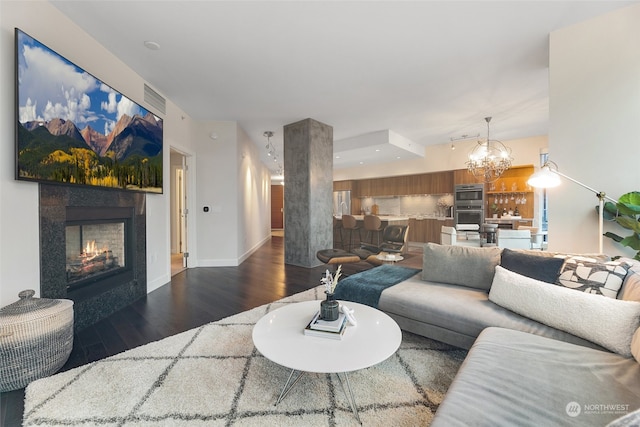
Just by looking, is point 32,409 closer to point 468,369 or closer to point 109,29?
point 468,369

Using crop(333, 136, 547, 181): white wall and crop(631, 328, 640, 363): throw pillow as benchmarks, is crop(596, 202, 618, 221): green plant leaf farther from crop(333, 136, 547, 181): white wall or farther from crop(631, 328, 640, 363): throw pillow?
crop(333, 136, 547, 181): white wall

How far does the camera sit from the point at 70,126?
2.24 metres

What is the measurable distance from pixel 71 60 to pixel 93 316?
241cm

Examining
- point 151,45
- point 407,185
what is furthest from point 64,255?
point 407,185

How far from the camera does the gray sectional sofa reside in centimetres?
97

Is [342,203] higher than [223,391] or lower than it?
higher

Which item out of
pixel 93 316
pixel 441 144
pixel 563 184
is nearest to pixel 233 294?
pixel 93 316

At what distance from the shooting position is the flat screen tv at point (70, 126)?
6.31 feet

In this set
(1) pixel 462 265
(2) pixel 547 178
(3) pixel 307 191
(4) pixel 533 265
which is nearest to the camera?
(4) pixel 533 265

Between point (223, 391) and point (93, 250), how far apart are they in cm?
224

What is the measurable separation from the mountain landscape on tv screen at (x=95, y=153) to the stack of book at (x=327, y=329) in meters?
2.30

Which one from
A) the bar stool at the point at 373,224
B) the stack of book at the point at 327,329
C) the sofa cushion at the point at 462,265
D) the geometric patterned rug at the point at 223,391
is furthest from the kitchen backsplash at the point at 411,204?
the stack of book at the point at 327,329

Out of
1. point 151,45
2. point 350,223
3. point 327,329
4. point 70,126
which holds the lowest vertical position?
point 327,329

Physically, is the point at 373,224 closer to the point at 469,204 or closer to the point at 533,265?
Answer: the point at 469,204
